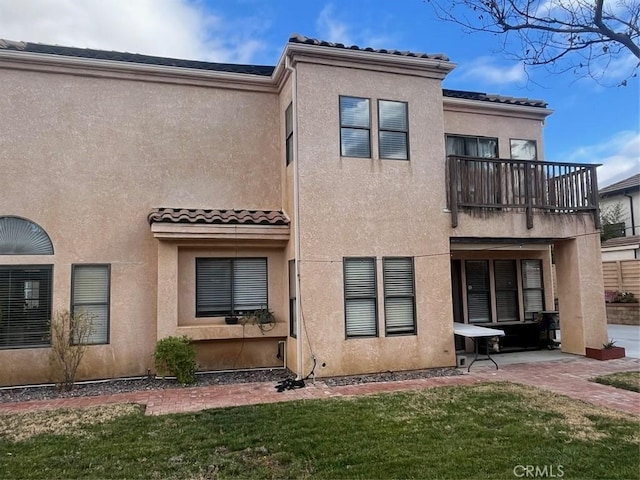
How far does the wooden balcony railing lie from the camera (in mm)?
11031

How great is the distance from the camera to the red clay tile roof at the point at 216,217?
980cm

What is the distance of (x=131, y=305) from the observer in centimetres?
1015

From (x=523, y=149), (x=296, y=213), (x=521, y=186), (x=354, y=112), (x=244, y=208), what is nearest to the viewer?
(x=296, y=213)

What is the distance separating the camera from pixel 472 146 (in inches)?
524

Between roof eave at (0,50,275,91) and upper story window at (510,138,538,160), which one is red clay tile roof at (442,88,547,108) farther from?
roof eave at (0,50,275,91)

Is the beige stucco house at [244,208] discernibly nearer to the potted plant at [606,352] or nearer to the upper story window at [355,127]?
the upper story window at [355,127]

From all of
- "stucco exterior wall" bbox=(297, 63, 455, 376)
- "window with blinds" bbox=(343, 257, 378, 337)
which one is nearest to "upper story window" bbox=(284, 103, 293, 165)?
"stucco exterior wall" bbox=(297, 63, 455, 376)

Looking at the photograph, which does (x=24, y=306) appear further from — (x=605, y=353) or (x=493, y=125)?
(x=605, y=353)

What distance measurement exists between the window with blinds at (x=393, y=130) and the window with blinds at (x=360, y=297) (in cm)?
257

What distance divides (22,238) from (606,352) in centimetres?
1379

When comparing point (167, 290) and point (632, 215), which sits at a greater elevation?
point (632, 215)

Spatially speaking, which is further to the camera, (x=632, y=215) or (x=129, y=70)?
(x=632, y=215)

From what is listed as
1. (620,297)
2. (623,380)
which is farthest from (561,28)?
(620,297)

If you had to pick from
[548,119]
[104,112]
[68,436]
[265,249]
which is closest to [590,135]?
[548,119]
